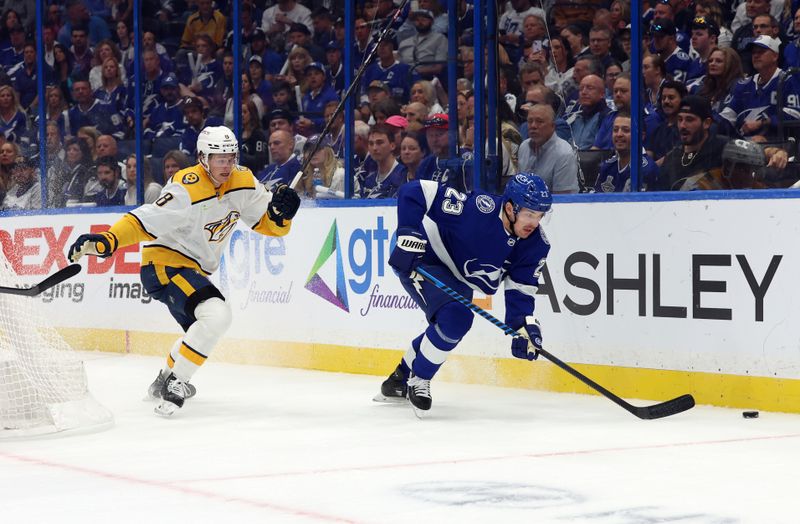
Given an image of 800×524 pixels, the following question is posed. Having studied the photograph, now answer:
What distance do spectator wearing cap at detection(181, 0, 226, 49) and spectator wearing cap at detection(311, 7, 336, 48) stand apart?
96 cm

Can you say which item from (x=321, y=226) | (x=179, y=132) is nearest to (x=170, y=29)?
(x=179, y=132)

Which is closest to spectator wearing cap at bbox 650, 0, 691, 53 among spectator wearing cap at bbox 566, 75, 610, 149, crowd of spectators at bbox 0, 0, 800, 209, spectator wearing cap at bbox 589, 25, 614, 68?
crowd of spectators at bbox 0, 0, 800, 209

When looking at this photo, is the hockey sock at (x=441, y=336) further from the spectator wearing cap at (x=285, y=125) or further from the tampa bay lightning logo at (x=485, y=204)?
the spectator wearing cap at (x=285, y=125)

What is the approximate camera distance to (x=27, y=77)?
9.73 meters

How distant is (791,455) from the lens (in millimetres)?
4090

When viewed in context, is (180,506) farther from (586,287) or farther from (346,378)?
(346,378)

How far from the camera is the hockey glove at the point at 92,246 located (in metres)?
4.98

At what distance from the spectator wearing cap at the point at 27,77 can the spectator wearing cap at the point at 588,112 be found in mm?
4712

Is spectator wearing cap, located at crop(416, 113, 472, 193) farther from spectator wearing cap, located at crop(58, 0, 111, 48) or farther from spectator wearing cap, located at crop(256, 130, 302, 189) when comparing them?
spectator wearing cap, located at crop(58, 0, 111, 48)

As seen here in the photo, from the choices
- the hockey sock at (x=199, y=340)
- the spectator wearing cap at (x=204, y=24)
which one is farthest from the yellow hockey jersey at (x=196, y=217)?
the spectator wearing cap at (x=204, y=24)

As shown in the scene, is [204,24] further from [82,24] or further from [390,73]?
[390,73]

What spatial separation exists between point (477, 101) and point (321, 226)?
Answer: 3.94ft

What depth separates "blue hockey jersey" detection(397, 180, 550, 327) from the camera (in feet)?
16.9

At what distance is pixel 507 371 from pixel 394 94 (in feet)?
6.40
